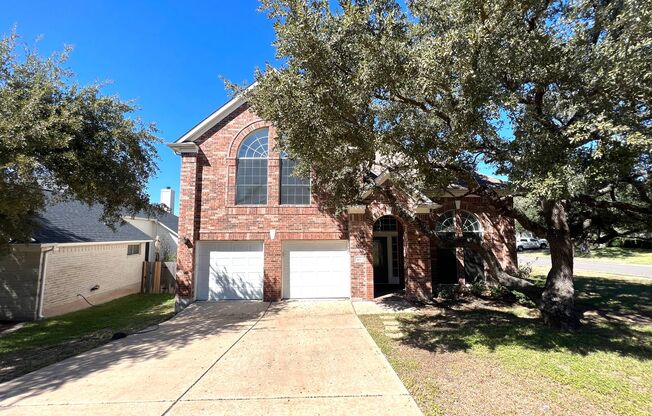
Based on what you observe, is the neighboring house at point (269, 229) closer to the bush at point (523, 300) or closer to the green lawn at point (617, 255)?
the bush at point (523, 300)

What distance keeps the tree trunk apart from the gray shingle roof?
13494mm

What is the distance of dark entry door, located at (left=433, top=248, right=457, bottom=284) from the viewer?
43.0 feet

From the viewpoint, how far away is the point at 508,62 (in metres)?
5.61

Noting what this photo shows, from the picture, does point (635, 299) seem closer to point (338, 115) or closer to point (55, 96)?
point (338, 115)

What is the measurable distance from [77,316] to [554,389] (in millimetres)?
13726

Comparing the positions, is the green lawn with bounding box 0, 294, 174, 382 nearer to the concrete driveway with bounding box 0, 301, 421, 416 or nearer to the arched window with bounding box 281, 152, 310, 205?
the concrete driveway with bounding box 0, 301, 421, 416

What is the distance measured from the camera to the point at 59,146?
7.30m

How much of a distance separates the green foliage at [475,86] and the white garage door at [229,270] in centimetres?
639

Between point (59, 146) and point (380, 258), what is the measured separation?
1227 centimetres

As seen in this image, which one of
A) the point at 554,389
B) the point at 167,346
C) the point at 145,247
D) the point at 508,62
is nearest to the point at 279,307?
the point at 167,346

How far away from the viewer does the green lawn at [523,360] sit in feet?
15.0

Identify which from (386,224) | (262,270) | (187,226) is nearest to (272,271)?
(262,270)

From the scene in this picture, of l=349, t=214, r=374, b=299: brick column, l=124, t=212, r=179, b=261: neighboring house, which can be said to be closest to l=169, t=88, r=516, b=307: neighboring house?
l=349, t=214, r=374, b=299: brick column

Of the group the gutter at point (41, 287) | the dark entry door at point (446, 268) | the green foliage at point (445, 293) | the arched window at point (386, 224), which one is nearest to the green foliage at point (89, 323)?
the gutter at point (41, 287)
